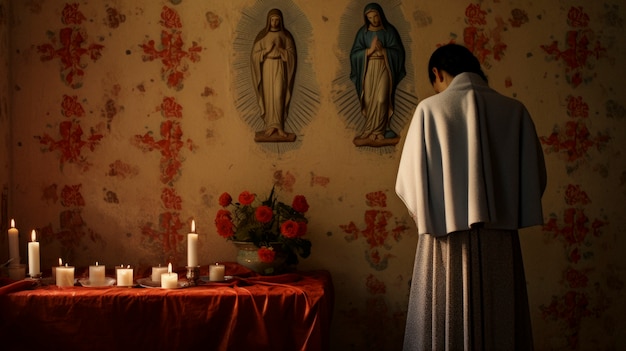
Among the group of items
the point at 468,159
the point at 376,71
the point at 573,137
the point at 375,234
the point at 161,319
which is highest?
the point at 376,71

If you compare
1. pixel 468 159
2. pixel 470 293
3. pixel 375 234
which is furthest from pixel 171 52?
pixel 470 293

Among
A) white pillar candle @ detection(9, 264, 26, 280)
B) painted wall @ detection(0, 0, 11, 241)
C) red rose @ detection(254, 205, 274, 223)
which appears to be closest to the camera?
white pillar candle @ detection(9, 264, 26, 280)

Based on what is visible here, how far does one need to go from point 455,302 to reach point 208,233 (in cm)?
137

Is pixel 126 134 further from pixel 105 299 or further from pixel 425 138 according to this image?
pixel 425 138

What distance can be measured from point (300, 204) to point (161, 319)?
2.58 ft

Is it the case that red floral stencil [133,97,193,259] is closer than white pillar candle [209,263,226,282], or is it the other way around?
white pillar candle [209,263,226,282]

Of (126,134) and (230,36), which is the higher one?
(230,36)

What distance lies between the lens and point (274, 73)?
3.02 m

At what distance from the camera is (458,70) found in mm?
2213

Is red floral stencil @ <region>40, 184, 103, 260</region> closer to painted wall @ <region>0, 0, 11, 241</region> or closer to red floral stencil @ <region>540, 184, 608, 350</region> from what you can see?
painted wall @ <region>0, 0, 11, 241</region>

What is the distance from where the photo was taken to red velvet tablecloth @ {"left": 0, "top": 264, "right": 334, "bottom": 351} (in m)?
2.32

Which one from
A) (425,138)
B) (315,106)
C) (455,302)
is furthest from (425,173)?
(315,106)

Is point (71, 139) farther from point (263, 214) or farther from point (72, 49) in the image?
point (263, 214)

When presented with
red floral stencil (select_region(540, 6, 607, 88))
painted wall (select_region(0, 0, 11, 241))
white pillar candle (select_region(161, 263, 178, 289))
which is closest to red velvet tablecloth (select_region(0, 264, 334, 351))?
white pillar candle (select_region(161, 263, 178, 289))
